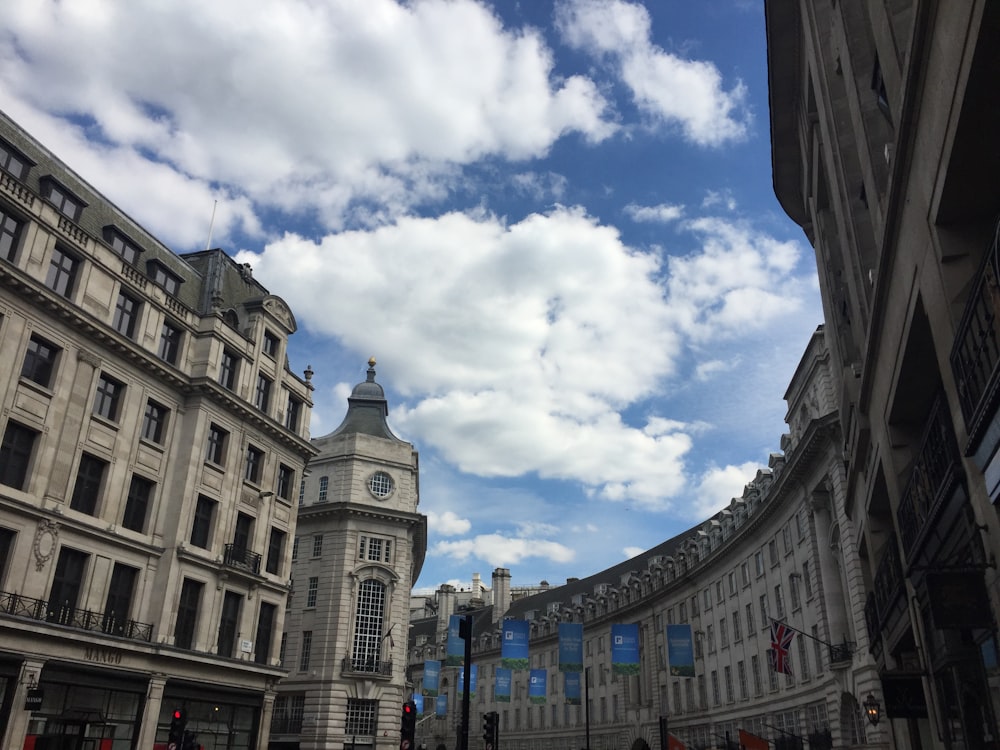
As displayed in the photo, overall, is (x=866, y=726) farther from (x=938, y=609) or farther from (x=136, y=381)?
(x=136, y=381)

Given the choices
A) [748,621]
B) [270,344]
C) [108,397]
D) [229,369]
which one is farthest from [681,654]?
[108,397]

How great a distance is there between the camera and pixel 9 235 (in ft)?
88.7

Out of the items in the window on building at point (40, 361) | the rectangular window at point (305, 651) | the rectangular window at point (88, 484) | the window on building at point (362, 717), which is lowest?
the window on building at point (362, 717)

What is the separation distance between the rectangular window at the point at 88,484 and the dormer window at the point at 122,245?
835cm

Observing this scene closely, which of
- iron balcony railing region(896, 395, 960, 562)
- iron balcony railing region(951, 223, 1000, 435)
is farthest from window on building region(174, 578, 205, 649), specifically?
iron balcony railing region(951, 223, 1000, 435)

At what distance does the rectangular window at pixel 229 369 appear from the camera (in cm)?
3681

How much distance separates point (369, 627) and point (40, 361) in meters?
34.5

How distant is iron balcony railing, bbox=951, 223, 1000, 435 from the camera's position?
838 cm

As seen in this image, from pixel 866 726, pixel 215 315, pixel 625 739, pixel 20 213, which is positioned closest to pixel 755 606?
pixel 866 726

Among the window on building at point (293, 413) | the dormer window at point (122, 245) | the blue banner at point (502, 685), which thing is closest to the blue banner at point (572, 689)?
the blue banner at point (502, 685)

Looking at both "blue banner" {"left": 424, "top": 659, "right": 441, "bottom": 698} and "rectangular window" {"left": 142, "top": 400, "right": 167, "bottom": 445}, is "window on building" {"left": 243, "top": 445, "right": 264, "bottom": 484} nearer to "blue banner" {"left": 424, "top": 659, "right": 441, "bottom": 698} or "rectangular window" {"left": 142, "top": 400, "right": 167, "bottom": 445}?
"rectangular window" {"left": 142, "top": 400, "right": 167, "bottom": 445}

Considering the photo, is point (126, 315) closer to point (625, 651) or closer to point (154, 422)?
point (154, 422)

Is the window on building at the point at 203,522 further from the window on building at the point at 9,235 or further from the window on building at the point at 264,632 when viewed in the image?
the window on building at the point at 9,235

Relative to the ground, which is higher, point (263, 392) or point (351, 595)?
point (263, 392)
